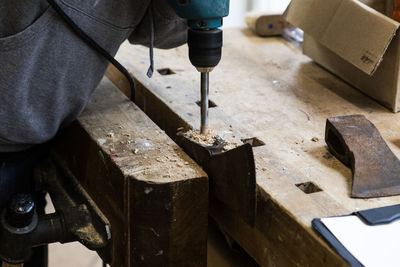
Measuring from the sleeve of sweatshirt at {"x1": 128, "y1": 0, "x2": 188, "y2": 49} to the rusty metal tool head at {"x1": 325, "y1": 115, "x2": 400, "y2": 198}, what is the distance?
36cm

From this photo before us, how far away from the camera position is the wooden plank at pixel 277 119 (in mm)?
892

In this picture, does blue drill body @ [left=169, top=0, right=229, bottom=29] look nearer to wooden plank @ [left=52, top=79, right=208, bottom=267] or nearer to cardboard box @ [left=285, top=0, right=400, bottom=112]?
wooden plank @ [left=52, top=79, right=208, bottom=267]

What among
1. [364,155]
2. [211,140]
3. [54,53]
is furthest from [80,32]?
[364,155]

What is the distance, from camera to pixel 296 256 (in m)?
0.87

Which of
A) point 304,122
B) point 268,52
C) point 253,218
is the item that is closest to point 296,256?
point 253,218

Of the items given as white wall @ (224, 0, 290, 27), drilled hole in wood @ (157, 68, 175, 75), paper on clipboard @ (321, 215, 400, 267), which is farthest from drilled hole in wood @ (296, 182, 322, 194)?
white wall @ (224, 0, 290, 27)

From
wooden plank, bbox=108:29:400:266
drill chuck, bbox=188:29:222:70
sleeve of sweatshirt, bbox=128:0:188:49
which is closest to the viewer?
wooden plank, bbox=108:29:400:266

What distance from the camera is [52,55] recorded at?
41.8 inches

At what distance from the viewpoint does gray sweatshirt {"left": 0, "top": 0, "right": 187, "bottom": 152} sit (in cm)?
102

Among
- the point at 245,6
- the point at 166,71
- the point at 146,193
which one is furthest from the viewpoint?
the point at 245,6

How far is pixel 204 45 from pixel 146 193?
253mm

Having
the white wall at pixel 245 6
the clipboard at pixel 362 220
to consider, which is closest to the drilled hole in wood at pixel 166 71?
the clipboard at pixel 362 220

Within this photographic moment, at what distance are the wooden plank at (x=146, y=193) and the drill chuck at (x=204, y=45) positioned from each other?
0.51 ft

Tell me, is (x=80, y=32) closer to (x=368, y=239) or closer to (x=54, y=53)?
(x=54, y=53)
